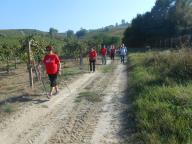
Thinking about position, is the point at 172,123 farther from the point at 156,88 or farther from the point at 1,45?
the point at 1,45

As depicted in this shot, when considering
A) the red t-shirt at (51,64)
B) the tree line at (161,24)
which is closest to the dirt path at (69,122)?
the red t-shirt at (51,64)

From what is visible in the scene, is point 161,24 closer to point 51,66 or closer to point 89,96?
point 51,66

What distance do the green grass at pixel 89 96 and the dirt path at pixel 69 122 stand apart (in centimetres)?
12

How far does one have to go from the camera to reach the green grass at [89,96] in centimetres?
1234

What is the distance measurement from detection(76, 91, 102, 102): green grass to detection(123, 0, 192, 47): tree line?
148 ft

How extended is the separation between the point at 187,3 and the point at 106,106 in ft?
188

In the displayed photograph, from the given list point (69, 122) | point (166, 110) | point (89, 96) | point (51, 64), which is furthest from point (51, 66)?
point (166, 110)

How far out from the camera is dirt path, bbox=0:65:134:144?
8031 millimetres

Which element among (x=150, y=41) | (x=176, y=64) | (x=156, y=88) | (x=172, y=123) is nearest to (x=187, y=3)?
(x=150, y=41)

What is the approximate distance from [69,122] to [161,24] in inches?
2275

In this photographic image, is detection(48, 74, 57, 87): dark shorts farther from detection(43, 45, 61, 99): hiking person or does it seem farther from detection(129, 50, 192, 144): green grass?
detection(129, 50, 192, 144): green grass

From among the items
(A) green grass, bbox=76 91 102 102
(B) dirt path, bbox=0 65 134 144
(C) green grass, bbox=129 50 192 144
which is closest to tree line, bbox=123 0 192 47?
(A) green grass, bbox=76 91 102 102

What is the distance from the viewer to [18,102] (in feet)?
40.8

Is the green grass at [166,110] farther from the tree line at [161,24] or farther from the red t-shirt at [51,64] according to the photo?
the tree line at [161,24]
